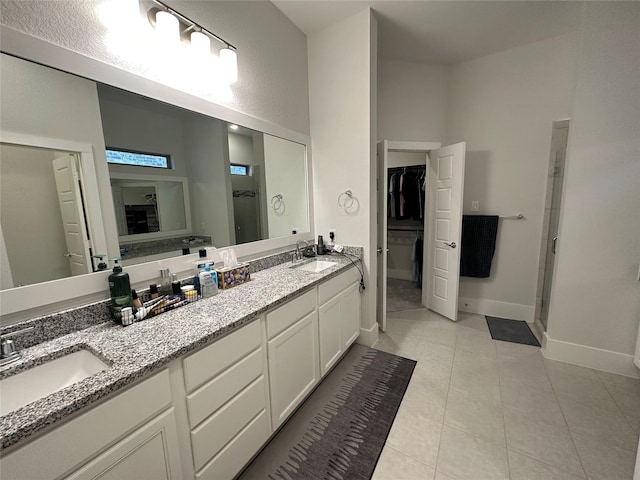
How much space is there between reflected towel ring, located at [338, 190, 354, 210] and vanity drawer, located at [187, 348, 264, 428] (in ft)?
4.93

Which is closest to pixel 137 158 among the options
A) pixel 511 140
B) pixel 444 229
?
pixel 444 229

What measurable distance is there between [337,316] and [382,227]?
1057mm

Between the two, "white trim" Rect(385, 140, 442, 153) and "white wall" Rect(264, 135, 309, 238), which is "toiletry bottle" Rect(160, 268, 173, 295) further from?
"white trim" Rect(385, 140, 442, 153)

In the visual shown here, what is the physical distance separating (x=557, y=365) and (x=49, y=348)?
10.6 ft

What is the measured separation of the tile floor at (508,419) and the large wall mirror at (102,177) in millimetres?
1701

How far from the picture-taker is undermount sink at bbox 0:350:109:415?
84 centimetres

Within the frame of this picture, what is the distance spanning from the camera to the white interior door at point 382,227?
8.16 ft

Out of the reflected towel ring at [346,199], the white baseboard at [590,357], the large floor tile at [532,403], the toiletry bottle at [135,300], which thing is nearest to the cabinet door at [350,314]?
the reflected towel ring at [346,199]

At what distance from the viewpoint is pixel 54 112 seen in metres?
1.05

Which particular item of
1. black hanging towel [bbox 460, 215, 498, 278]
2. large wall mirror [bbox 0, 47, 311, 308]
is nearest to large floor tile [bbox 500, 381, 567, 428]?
black hanging towel [bbox 460, 215, 498, 278]

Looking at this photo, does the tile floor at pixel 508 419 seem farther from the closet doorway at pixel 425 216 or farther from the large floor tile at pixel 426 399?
the closet doorway at pixel 425 216

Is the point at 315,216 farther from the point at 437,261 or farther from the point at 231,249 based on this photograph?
the point at 437,261

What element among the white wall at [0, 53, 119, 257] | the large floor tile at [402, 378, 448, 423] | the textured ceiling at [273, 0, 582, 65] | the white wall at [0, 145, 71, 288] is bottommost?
the large floor tile at [402, 378, 448, 423]

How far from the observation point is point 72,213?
1.13 m
